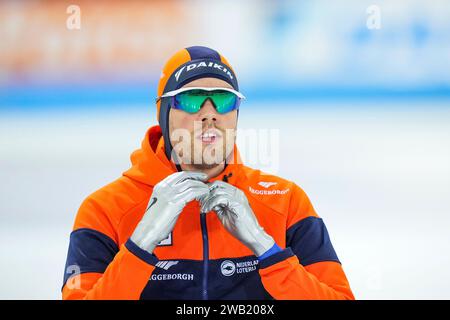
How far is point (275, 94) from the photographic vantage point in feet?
12.5

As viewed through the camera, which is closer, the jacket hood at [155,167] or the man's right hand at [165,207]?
the man's right hand at [165,207]

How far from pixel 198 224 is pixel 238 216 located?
0.98ft

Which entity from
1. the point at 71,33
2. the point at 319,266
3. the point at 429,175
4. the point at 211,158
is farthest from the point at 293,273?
the point at 71,33

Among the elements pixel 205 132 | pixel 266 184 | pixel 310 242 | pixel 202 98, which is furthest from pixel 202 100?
pixel 310 242

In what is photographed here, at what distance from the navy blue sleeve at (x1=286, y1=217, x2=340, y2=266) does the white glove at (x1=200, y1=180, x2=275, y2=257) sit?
261mm

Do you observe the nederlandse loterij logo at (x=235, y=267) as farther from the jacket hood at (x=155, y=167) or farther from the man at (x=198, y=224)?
the jacket hood at (x=155, y=167)

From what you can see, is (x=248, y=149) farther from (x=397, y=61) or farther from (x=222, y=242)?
(x=397, y=61)

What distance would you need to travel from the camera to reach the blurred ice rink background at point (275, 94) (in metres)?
3.55

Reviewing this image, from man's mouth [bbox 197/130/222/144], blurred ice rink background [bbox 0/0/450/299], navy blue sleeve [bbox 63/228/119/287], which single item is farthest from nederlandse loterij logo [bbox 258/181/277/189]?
blurred ice rink background [bbox 0/0/450/299]

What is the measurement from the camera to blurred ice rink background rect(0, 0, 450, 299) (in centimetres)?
355

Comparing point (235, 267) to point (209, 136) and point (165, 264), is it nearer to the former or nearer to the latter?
point (165, 264)

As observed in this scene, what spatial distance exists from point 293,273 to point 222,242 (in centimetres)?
35

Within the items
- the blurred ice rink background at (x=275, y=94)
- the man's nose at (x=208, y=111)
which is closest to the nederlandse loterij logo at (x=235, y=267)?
the man's nose at (x=208, y=111)

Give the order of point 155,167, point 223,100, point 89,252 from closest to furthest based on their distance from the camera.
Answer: point 89,252 < point 223,100 < point 155,167
